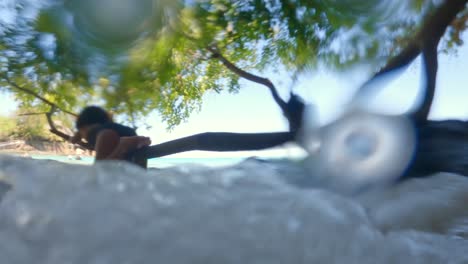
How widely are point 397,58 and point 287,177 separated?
0.16 metres

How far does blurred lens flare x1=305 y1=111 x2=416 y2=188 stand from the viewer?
13.9 inches

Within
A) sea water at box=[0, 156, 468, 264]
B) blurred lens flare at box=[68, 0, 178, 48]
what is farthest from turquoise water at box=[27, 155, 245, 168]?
blurred lens flare at box=[68, 0, 178, 48]

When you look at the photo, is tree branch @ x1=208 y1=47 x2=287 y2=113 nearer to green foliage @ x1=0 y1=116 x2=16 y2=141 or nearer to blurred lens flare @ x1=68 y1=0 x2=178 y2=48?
blurred lens flare @ x1=68 y1=0 x2=178 y2=48

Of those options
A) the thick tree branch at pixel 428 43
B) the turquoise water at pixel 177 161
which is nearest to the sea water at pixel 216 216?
the turquoise water at pixel 177 161

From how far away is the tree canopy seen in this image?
1.09 feet

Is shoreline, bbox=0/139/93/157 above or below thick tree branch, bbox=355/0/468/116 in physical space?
below

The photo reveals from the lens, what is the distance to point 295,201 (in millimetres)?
352

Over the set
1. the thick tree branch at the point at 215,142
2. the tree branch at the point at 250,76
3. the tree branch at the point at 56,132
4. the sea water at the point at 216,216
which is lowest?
the sea water at the point at 216,216

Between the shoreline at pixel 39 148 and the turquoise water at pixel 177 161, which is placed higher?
the shoreline at pixel 39 148

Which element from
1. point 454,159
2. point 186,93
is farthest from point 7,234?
point 454,159

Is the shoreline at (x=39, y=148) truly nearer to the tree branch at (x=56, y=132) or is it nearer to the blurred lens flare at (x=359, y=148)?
the tree branch at (x=56, y=132)

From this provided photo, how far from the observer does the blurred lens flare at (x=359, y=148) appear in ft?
1.16

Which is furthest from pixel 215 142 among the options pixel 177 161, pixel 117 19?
pixel 117 19

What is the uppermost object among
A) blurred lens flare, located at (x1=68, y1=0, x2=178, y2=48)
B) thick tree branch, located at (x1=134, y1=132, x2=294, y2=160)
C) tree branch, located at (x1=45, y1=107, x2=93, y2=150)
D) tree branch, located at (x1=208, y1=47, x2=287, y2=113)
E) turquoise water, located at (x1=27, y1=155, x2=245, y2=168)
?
blurred lens flare, located at (x1=68, y1=0, x2=178, y2=48)
